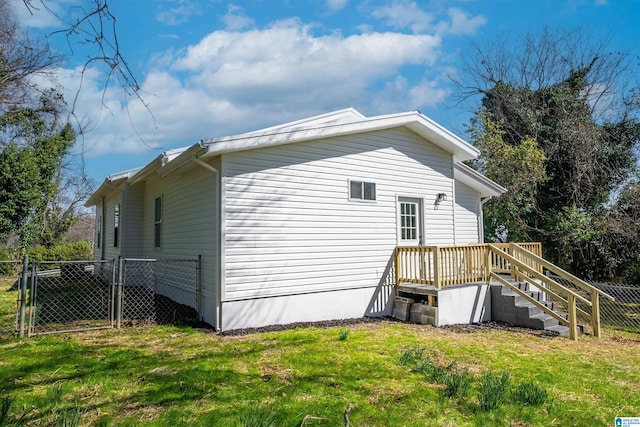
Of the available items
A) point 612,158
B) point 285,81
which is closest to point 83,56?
point 285,81

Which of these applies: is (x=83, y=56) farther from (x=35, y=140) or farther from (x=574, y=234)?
(x=35, y=140)

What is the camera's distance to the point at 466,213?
1206 centimetres

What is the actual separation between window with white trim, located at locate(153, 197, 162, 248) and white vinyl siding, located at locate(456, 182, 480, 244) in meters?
8.26

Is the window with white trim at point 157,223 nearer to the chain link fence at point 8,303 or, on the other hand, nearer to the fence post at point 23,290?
the chain link fence at point 8,303

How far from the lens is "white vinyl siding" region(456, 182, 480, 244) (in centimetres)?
1178

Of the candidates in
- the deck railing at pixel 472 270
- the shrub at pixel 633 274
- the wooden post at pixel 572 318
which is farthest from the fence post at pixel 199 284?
the shrub at pixel 633 274

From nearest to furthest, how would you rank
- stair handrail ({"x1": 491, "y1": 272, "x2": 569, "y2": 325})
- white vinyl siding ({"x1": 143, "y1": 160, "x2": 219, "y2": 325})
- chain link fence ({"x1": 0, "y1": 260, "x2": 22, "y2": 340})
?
chain link fence ({"x1": 0, "y1": 260, "x2": 22, "y2": 340}) < white vinyl siding ({"x1": 143, "y1": 160, "x2": 219, "y2": 325}) < stair handrail ({"x1": 491, "y1": 272, "x2": 569, "y2": 325})

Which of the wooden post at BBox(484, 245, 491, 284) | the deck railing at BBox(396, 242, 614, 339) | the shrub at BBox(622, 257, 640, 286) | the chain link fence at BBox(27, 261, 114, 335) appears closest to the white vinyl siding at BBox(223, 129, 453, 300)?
the deck railing at BBox(396, 242, 614, 339)

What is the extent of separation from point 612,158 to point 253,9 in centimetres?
1675

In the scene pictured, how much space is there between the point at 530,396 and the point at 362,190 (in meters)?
5.50

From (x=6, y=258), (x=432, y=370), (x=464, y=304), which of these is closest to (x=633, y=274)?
(x=464, y=304)

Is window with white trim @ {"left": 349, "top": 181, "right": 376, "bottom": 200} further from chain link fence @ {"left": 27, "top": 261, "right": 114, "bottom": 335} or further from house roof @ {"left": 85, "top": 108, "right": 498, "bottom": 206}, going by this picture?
chain link fence @ {"left": 27, "top": 261, "right": 114, "bottom": 335}

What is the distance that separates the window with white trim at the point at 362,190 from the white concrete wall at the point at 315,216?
5.6 inches

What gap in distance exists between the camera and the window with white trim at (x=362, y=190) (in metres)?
8.61
